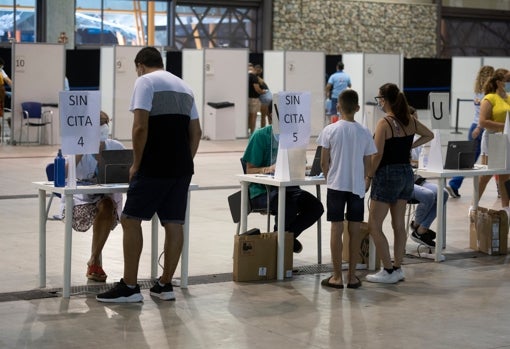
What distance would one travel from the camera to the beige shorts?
21.9 m

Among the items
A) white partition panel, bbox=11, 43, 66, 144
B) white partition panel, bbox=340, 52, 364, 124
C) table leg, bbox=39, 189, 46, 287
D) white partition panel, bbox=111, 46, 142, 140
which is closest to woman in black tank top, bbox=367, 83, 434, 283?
table leg, bbox=39, 189, 46, 287

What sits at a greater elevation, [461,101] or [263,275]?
[461,101]

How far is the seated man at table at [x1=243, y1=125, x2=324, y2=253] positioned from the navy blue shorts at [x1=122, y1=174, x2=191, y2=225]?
4.35ft

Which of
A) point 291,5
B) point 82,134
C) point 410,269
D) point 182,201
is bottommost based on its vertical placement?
point 410,269

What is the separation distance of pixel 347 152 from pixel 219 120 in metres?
14.1

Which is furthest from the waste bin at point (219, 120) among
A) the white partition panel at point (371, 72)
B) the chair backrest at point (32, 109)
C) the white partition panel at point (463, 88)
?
the white partition panel at point (463, 88)

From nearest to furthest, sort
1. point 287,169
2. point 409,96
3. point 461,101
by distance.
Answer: point 287,169, point 461,101, point 409,96

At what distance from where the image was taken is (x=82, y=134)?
6934 millimetres

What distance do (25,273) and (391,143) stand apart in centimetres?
283

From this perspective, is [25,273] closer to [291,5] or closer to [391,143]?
[391,143]

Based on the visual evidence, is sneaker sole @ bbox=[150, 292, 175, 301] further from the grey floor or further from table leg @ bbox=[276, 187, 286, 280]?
table leg @ bbox=[276, 187, 286, 280]

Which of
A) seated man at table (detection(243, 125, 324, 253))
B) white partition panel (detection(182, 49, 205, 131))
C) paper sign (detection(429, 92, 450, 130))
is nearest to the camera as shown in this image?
seated man at table (detection(243, 125, 324, 253))

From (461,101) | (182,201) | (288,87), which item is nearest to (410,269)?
(182,201)

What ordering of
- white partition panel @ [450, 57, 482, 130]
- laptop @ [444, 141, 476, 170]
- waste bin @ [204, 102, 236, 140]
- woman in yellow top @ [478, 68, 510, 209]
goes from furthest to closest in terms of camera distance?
Answer: white partition panel @ [450, 57, 482, 130] < waste bin @ [204, 102, 236, 140] < woman in yellow top @ [478, 68, 510, 209] < laptop @ [444, 141, 476, 170]
